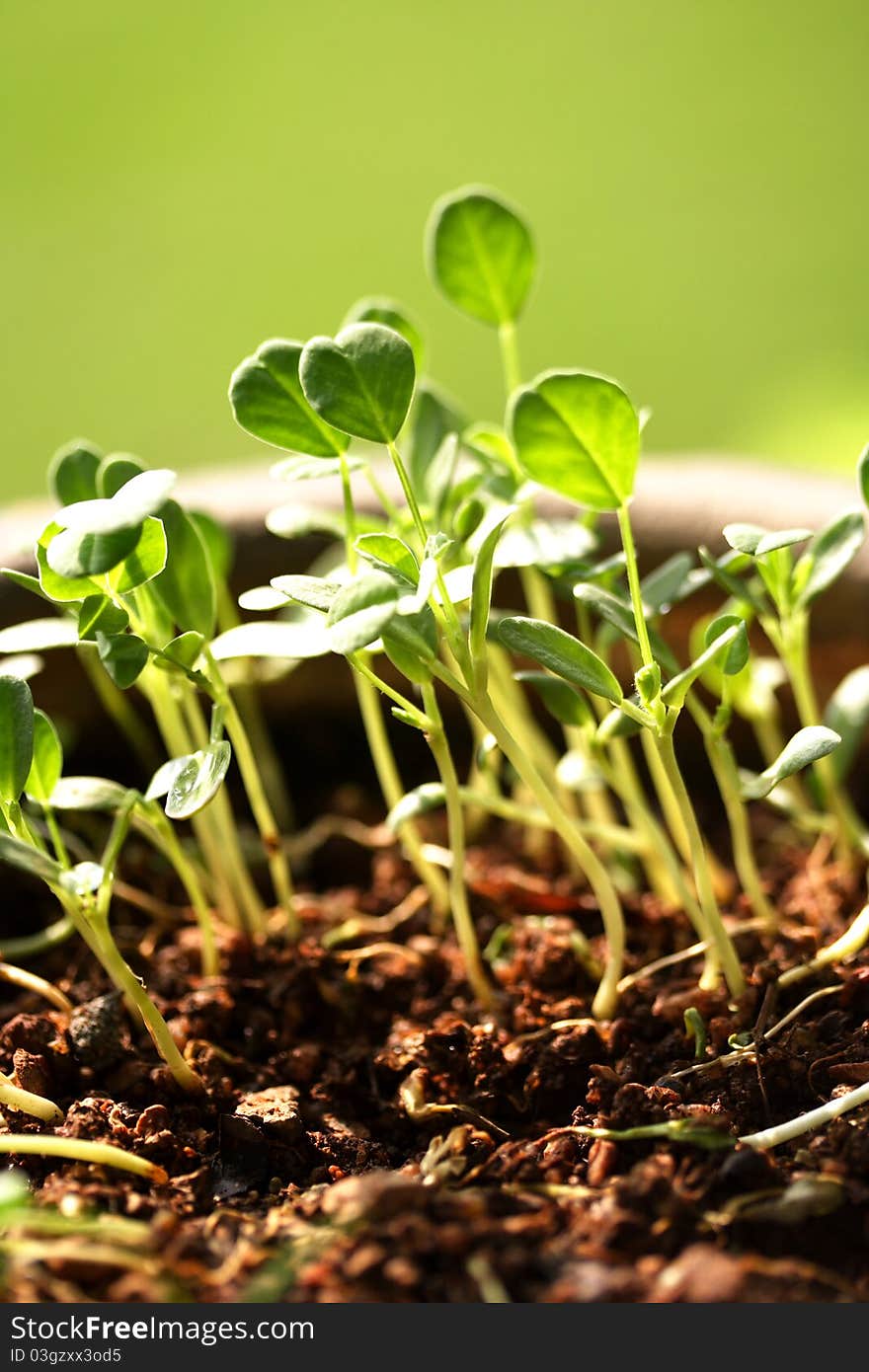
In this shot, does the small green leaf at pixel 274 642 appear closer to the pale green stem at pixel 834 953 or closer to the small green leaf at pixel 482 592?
the small green leaf at pixel 482 592

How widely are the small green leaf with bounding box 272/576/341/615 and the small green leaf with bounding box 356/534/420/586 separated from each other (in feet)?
0.08

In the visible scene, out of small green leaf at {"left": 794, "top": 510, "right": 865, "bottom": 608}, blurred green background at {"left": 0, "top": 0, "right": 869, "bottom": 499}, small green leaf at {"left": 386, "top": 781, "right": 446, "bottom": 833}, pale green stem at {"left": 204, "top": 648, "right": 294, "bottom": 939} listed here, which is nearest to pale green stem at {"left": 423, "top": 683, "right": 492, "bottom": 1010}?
small green leaf at {"left": 386, "top": 781, "right": 446, "bottom": 833}

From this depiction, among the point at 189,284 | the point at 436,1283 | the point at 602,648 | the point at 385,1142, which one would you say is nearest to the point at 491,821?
the point at 602,648

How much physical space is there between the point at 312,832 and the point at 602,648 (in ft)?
0.95

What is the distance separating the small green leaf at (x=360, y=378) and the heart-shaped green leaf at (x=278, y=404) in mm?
42

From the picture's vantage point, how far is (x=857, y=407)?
178 cm

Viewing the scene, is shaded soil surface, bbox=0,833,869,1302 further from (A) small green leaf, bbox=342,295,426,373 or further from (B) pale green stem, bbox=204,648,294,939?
(A) small green leaf, bbox=342,295,426,373

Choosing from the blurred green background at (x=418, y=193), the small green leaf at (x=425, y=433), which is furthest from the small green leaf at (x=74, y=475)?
the blurred green background at (x=418, y=193)

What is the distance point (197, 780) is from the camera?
0.65 meters

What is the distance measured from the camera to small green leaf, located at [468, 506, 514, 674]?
0.62m

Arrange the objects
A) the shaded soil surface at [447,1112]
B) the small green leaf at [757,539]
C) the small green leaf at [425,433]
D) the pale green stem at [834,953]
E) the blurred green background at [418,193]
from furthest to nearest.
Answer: the blurred green background at [418,193], the small green leaf at [425,433], the pale green stem at [834,953], the small green leaf at [757,539], the shaded soil surface at [447,1112]

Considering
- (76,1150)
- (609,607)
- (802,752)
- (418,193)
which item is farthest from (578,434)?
(418,193)

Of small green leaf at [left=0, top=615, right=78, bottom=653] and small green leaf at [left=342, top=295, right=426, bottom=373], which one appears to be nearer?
small green leaf at [left=0, top=615, right=78, bottom=653]

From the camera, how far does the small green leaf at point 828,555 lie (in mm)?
755
